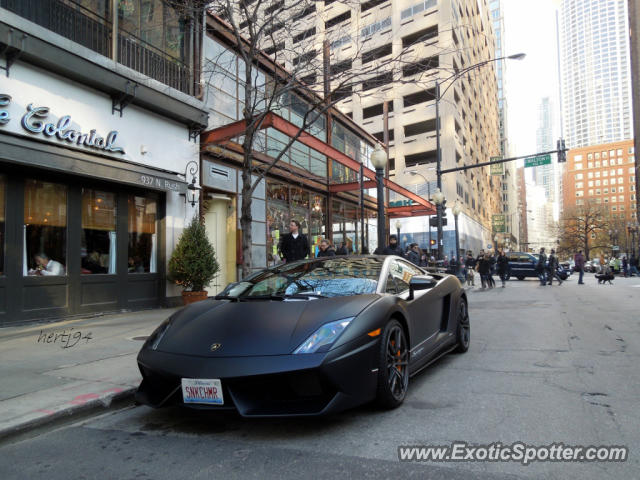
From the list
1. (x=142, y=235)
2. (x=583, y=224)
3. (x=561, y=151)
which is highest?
(x=561, y=151)

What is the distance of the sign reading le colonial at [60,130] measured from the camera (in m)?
7.74

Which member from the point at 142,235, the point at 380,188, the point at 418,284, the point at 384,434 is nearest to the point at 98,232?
the point at 142,235

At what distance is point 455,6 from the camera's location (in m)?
42.3

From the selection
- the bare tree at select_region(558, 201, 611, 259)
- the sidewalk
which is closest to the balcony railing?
the sidewalk

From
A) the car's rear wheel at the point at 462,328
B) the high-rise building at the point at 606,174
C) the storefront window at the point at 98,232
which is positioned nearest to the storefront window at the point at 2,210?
the storefront window at the point at 98,232

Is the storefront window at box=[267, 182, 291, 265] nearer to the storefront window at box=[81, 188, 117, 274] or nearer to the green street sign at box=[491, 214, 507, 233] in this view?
the storefront window at box=[81, 188, 117, 274]

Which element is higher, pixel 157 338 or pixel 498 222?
pixel 498 222

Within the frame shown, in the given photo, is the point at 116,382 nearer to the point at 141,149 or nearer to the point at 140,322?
the point at 140,322

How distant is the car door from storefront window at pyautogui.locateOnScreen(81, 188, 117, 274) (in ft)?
24.0

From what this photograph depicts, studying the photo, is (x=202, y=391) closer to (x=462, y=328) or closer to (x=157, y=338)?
(x=157, y=338)

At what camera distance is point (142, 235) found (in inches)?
419

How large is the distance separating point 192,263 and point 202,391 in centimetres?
802

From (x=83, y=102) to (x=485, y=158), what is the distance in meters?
67.4

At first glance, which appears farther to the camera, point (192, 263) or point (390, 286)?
point (192, 263)
